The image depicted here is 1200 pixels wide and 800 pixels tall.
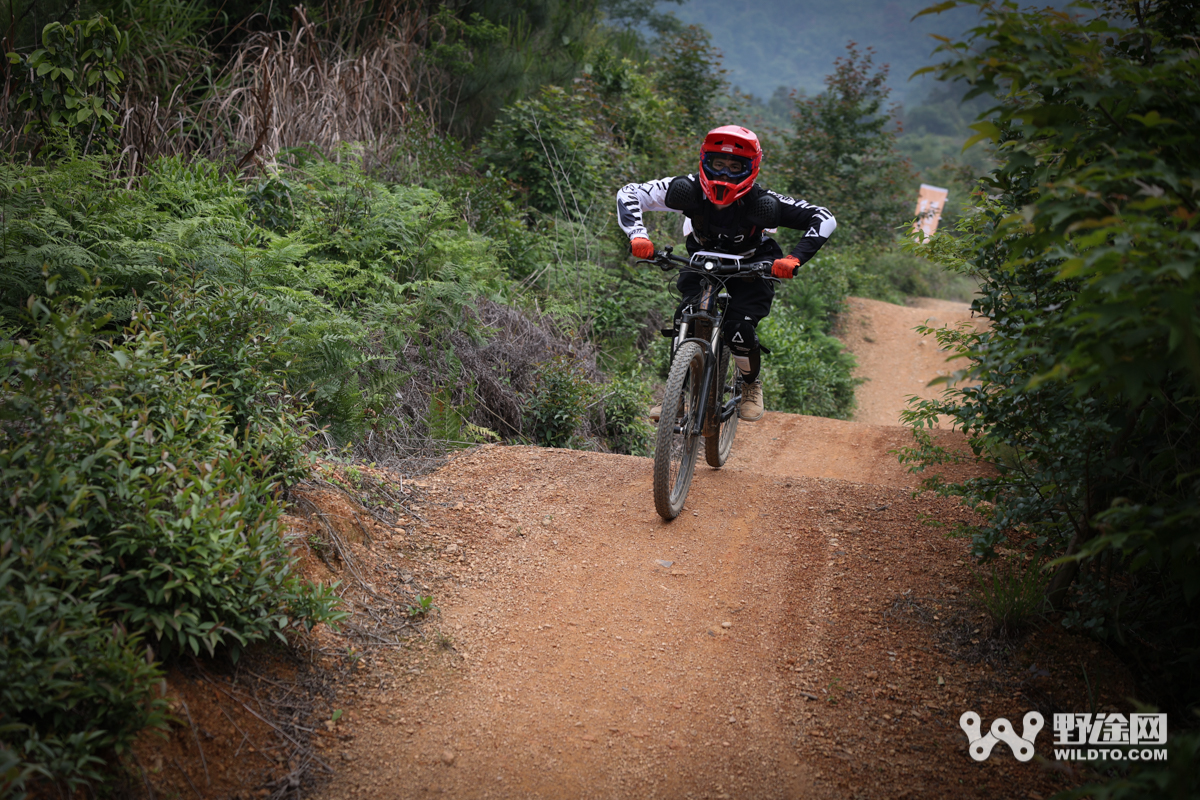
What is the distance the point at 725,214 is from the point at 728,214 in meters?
0.02

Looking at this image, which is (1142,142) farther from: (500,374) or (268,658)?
(500,374)

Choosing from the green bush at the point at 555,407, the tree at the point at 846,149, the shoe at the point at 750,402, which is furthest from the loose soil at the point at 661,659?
the tree at the point at 846,149

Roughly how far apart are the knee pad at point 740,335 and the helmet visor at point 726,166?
0.96m

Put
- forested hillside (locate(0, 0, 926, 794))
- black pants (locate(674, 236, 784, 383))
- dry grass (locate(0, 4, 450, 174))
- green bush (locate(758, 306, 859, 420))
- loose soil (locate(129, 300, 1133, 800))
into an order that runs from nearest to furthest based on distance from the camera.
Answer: forested hillside (locate(0, 0, 926, 794)) < loose soil (locate(129, 300, 1133, 800)) < black pants (locate(674, 236, 784, 383)) < dry grass (locate(0, 4, 450, 174)) < green bush (locate(758, 306, 859, 420))

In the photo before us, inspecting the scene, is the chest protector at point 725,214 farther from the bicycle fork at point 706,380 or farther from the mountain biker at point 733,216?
the bicycle fork at point 706,380

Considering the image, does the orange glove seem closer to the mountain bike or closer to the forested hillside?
the mountain bike

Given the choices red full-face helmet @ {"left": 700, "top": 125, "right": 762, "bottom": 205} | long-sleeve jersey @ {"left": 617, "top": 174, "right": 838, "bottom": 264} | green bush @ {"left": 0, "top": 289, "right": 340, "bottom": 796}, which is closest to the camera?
green bush @ {"left": 0, "top": 289, "right": 340, "bottom": 796}

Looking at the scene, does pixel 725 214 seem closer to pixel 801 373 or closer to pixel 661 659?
pixel 661 659

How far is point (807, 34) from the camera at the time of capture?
83125 millimetres

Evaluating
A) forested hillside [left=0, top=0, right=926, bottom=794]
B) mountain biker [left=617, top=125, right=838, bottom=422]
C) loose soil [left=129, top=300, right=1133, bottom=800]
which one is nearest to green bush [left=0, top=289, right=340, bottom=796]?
forested hillside [left=0, top=0, right=926, bottom=794]

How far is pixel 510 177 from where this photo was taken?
368 inches

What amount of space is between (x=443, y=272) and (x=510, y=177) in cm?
350

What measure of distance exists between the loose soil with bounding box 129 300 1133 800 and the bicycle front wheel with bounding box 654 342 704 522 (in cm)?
20

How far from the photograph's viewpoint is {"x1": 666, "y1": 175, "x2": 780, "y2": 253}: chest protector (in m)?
4.84
